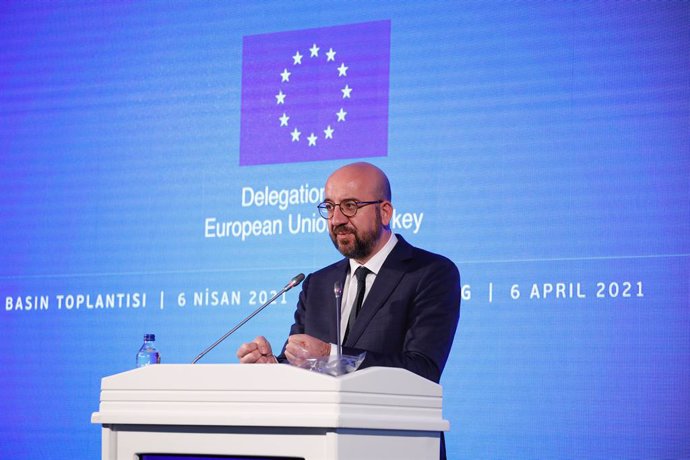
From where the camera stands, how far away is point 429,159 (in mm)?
5016

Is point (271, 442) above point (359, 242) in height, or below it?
below

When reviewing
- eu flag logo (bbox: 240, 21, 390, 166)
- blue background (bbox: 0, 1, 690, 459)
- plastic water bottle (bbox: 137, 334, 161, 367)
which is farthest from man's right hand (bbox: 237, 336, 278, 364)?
plastic water bottle (bbox: 137, 334, 161, 367)

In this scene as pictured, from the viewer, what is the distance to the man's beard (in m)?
3.75

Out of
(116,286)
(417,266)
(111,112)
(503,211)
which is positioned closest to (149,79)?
(111,112)

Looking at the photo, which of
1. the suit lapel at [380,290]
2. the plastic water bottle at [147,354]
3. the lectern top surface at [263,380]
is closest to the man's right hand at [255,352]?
the lectern top surface at [263,380]

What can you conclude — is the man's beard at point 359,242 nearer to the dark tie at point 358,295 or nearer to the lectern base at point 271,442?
the dark tie at point 358,295

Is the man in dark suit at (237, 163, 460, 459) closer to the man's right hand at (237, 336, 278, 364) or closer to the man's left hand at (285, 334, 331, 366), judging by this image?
the man's right hand at (237, 336, 278, 364)

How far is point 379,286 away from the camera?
12.3 feet

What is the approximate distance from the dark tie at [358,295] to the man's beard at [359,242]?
0.05 m

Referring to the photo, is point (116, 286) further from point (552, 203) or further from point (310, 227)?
point (552, 203)

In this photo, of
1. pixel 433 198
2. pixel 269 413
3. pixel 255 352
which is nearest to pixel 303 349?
pixel 255 352

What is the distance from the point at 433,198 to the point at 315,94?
886 millimetres

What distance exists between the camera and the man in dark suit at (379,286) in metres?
3.61

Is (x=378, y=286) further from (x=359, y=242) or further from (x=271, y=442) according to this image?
(x=271, y=442)
